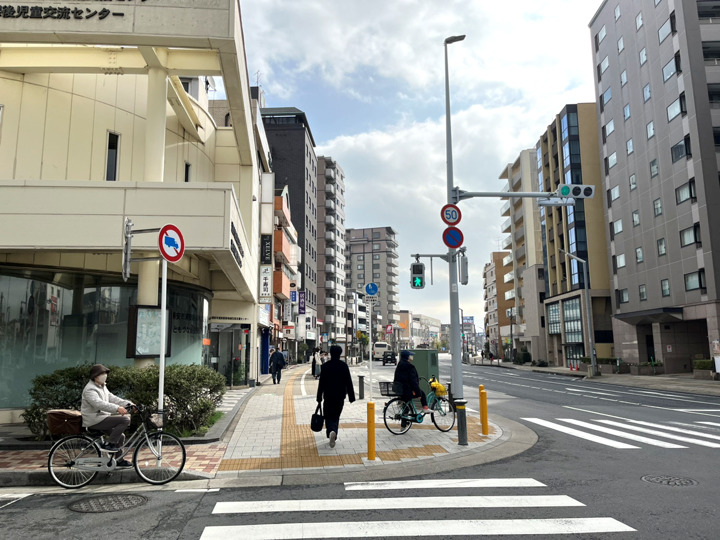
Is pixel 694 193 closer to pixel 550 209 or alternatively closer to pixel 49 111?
pixel 550 209

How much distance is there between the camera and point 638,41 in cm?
4216

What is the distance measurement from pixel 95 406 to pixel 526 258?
232ft

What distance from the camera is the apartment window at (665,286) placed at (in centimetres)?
3756

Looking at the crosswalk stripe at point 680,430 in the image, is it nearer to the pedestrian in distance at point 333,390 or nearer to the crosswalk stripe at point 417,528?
the crosswalk stripe at point 417,528

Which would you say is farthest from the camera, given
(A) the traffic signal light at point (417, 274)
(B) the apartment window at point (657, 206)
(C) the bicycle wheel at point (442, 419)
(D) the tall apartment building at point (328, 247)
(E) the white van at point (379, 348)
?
(D) the tall apartment building at point (328, 247)

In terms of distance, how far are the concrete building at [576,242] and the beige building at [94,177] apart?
44.3 m

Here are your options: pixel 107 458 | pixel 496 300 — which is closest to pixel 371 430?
pixel 107 458

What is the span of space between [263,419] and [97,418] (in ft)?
20.8

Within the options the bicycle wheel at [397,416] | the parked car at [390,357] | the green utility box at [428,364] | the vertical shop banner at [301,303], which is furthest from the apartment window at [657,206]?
the bicycle wheel at [397,416]

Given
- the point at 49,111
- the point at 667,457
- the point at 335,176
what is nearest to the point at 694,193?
the point at 667,457

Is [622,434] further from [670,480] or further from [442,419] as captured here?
[670,480]

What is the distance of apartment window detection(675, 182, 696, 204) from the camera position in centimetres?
3454

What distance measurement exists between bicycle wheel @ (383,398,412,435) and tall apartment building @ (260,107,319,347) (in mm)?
51033

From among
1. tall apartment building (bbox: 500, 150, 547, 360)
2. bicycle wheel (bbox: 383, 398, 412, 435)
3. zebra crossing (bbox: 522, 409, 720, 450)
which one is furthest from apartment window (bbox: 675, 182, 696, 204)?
bicycle wheel (bbox: 383, 398, 412, 435)
